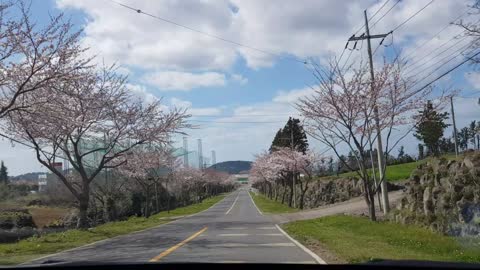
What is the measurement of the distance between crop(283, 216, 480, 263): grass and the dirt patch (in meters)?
0.12

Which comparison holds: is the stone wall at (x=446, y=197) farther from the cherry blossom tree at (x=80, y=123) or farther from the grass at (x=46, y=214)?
the grass at (x=46, y=214)

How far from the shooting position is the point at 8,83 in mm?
20359

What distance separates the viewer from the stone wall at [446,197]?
18000 mm

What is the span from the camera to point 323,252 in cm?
1550

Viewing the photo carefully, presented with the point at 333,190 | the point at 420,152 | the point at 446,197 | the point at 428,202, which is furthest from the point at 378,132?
the point at 420,152

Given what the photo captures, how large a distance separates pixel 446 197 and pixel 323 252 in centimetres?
673

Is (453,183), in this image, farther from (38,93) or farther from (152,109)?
(152,109)

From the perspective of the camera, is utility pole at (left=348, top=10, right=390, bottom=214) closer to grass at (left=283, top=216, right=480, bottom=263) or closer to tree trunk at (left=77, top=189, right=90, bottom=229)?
grass at (left=283, top=216, right=480, bottom=263)

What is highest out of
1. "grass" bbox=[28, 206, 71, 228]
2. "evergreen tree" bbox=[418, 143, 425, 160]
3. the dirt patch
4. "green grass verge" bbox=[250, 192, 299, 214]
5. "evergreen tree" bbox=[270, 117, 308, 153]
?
"evergreen tree" bbox=[270, 117, 308, 153]

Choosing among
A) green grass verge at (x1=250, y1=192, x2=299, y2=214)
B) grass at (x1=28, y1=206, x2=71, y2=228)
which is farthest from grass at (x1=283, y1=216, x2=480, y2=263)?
grass at (x1=28, y1=206, x2=71, y2=228)

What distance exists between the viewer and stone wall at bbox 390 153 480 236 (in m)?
18.0

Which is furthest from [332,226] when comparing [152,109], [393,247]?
[152,109]

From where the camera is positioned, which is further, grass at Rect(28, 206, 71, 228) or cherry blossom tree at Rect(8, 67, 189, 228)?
grass at Rect(28, 206, 71, 228)

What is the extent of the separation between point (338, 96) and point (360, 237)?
30.6 ft
